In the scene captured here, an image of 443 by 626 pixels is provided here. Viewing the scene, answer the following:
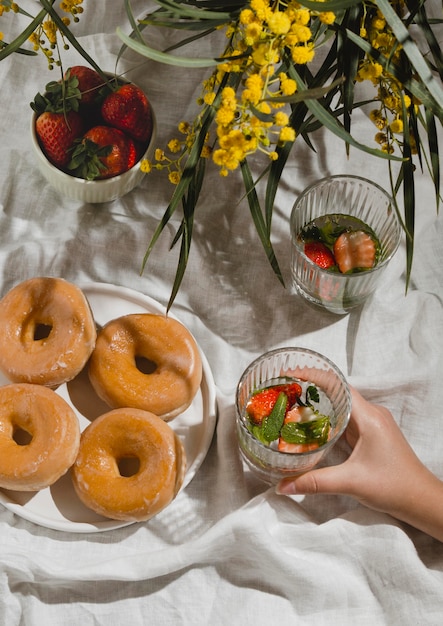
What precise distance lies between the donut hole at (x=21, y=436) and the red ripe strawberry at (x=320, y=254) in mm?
427

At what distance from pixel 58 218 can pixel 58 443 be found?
1.13 feet

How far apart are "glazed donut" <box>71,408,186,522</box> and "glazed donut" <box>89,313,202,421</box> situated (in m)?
0.02

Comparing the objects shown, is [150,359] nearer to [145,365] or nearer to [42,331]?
[145,365]

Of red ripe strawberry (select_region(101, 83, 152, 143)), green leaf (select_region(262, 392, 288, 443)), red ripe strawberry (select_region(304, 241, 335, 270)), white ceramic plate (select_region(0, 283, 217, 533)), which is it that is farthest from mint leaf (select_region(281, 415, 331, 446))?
red ripe strawberry (select_region(101, 83, 152, 143))

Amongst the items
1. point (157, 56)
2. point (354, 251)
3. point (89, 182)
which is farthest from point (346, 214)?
point (157, 56)

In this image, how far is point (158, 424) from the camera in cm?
87

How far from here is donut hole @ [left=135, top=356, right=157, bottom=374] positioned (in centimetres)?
95

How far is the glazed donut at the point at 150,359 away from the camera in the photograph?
89 centimetres

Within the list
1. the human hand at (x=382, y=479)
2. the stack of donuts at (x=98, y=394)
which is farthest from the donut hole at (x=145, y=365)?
the human hand at (x=382, y=479)

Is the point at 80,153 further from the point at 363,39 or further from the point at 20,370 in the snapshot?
the point at 363,39

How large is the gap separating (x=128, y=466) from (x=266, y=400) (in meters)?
0.19

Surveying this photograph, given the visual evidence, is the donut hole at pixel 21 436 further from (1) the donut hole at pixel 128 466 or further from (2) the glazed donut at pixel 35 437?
(1) the donut hole at pixel 128 466

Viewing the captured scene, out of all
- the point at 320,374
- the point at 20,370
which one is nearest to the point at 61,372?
the point at 20,370

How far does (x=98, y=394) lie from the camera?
36.2 inches
